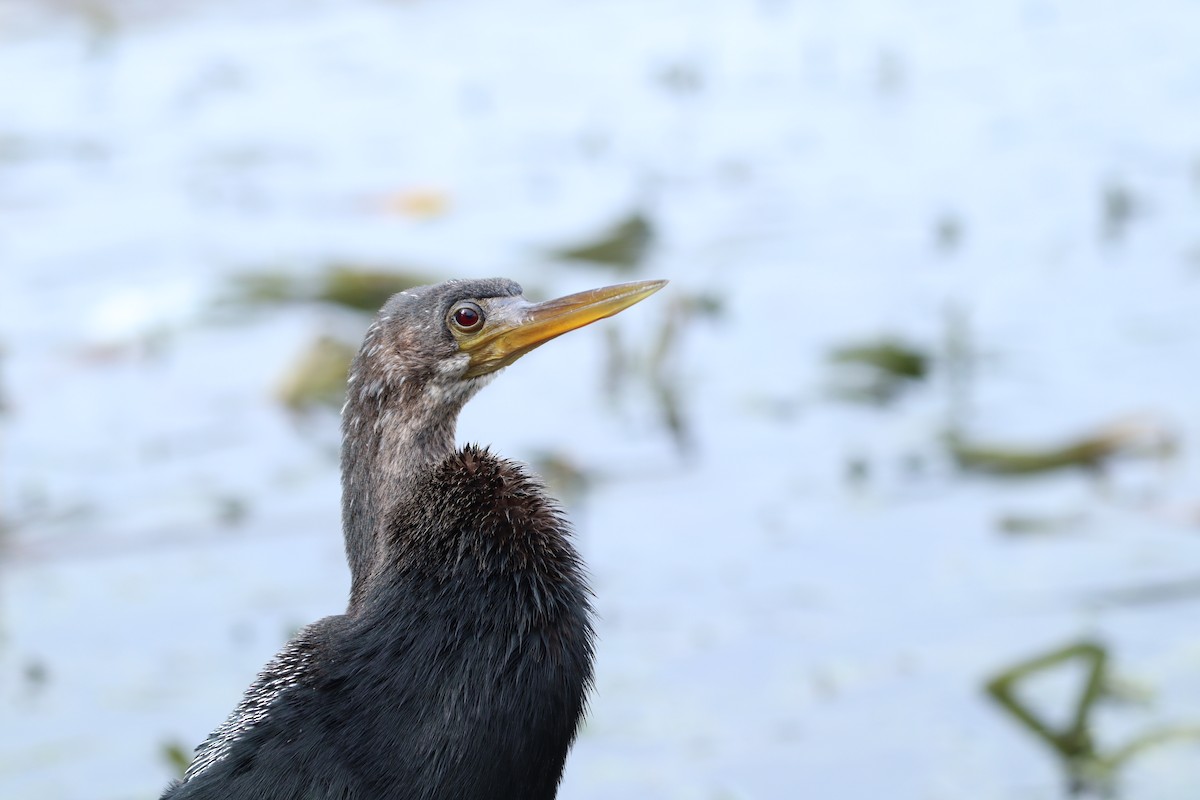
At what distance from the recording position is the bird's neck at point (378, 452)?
393 centimetres

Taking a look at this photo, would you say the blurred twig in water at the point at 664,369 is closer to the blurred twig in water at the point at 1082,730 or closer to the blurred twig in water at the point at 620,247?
the blurred twig in water at the point at 620,247

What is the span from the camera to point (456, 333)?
4035 millimetres

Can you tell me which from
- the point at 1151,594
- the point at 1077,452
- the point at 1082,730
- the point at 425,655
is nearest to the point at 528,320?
the point at 425,655

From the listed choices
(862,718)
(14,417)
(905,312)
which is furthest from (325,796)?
(905,312)

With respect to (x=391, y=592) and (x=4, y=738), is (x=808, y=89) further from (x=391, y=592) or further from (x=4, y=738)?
(x=391, y=592)

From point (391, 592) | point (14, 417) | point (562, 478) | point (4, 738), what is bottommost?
point (391, 592)

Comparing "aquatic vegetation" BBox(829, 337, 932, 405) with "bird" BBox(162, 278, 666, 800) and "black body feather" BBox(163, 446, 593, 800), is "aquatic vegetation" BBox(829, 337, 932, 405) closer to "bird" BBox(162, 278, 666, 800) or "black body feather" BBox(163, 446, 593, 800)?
"bird" BBox(162, 278, 666, 800)

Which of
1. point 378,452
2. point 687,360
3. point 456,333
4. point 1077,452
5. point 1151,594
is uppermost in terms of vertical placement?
point 687,360

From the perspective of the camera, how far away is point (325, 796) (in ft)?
11.9

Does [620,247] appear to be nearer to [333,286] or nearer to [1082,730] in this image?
[333,286]

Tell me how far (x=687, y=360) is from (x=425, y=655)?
4967 millimetres

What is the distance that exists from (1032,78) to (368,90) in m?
4.23

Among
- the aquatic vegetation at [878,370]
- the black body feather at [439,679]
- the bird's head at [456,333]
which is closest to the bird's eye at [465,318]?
the bird's head at [456,333]

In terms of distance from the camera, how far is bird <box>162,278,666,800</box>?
363 cm
